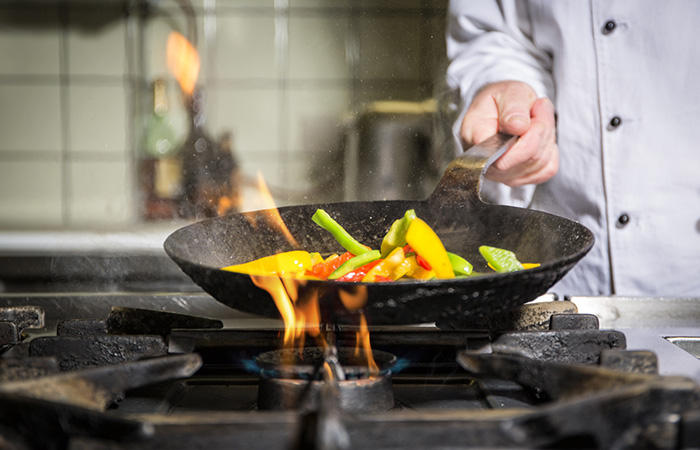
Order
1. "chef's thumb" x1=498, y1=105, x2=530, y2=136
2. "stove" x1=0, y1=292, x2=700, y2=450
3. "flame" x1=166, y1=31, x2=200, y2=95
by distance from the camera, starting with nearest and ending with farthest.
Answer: "stove" x1=0, y1=292, x2=700, y2=450 → "chef's thumb" x1=498, y1=105, x2=530, y2=136 → "flame" x1=166, y1=31, x2=200, y2=95

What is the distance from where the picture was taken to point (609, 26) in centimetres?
106

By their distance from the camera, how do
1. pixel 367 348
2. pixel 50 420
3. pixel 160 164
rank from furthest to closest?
pixel 160 164, pixel 367 348, pixel 50 420

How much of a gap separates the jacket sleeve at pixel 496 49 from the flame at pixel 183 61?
1.76 feet

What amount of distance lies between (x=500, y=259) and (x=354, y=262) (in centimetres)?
17

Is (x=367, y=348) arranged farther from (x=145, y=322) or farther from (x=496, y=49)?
(x=496, y=49)

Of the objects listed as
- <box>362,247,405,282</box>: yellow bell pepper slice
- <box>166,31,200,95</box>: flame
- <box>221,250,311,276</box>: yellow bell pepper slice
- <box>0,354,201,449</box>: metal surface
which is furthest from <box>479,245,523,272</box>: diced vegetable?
<box>166,31,200,95</box>: flame

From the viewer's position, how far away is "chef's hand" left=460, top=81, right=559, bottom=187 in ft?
2.95

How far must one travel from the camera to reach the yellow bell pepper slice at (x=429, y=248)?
2.21 ft

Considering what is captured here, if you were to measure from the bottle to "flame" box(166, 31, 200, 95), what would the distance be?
1.8 inches

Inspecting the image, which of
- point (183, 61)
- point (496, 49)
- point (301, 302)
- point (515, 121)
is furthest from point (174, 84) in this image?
point (301, 302)

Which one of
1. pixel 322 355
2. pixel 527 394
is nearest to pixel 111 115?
pixel 322 355

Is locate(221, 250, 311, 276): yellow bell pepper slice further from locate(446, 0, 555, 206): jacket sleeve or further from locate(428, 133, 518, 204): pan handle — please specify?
locate(446, 0, 555, 206): jacket sleeve

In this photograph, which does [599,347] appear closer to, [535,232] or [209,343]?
[535,232]

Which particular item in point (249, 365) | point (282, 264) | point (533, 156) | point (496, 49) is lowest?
point (249, 365)
